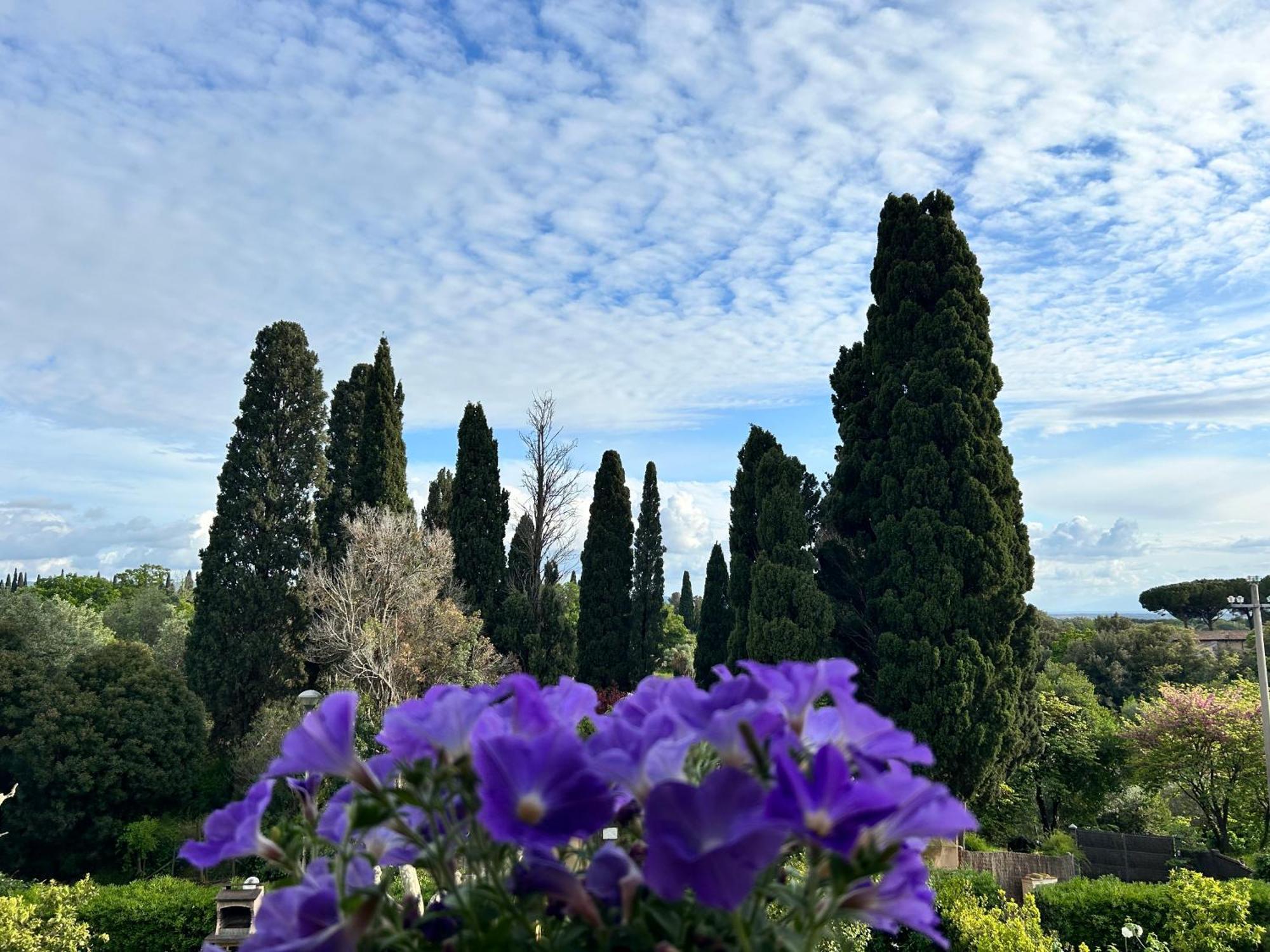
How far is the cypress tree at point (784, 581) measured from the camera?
38.2 ft

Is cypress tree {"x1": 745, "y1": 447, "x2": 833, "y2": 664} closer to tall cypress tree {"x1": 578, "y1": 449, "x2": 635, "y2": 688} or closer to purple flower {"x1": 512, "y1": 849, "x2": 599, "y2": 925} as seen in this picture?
tall cypress tree {"x1": 578, "y1": 449, "x2": 635, "y2": 688}

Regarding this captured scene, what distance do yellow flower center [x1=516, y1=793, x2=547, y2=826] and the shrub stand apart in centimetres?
870

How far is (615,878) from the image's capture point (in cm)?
65

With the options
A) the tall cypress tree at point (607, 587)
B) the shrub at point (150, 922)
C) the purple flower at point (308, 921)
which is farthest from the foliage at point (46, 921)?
the tall cypress tree at point (607, 587)

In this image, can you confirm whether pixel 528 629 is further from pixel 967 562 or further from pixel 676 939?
pixel 676 939

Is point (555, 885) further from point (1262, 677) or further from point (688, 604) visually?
point (688, 604)

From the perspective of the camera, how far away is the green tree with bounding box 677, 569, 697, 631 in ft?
114

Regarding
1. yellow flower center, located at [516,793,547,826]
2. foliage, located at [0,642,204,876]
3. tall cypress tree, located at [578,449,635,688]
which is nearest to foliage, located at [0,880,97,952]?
foliage, located at [0,642,204,876]

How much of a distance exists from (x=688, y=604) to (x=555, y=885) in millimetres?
35593

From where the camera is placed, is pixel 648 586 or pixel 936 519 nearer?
pixel 936 519

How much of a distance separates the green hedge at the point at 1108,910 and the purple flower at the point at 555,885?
7695mm

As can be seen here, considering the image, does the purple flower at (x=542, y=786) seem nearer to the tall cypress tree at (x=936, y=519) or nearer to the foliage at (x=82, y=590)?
the tall cypress tree at (x=936, y=519)

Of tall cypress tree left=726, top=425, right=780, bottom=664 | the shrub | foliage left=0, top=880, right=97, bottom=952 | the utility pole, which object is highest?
tall cypress tree left=726, top=425, right=780, bottom=664

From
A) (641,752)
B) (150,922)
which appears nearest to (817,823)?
(641,752)
